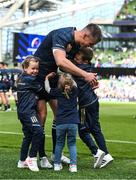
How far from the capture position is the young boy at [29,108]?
7.45m

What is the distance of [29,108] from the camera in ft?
24.6

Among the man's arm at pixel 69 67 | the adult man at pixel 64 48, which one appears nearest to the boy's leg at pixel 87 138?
the adult man at pixel 64 48

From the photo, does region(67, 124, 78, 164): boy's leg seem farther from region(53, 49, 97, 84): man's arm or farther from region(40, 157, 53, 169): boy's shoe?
region(53, 49, 97, 84): man's arm

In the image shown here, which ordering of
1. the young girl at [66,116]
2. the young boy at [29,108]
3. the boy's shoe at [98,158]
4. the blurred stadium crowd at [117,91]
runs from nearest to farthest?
1. the young girl at [66,116]
2. the young boy at [29,108]
3. the boy's shoe at [98,158]
4. the blurred stadium crowd at [117,91]

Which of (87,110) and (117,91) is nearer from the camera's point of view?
(87,110)

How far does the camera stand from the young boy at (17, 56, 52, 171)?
293 inches

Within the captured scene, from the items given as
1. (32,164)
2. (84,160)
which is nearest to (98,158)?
(84,160)

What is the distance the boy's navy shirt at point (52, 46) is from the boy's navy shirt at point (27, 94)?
0.67 ft

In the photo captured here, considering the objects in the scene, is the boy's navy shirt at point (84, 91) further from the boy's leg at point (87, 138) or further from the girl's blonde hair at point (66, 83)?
the girl's blonde hair at point (66, 83)

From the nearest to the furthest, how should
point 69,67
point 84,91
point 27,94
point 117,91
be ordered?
point 69,67 < point 27,94 < point 84,91 < point 117,91

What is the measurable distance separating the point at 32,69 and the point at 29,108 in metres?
0.51

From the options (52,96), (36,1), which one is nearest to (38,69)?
(52,96)

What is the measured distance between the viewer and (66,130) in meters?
7.32

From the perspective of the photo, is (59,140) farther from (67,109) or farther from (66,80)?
(66,80)
